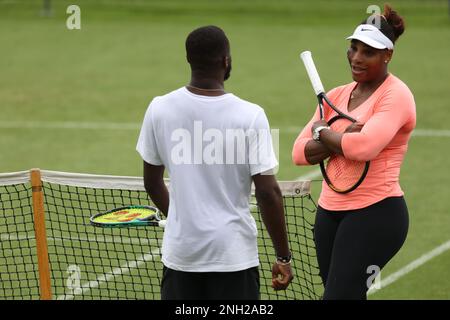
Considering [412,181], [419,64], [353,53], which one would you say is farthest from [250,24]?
[353,53]

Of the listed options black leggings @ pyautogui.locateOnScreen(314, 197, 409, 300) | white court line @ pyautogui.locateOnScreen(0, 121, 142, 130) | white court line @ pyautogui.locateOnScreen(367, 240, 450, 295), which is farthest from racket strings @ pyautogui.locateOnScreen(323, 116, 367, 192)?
white court line @ pyautogui.locateOnScreen(0, 121, 142, 130)

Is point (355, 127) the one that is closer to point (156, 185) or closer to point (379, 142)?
point (379, 142)

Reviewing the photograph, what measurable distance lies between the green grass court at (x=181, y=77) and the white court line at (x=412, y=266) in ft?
0.22

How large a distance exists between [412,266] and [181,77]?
10.9m

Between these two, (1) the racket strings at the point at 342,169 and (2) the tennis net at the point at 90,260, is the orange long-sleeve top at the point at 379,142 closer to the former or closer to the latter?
(1) the racket strings at the point at 342,169

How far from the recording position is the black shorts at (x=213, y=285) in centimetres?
546

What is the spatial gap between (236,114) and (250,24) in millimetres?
21462

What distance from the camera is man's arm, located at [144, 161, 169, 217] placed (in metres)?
5.75

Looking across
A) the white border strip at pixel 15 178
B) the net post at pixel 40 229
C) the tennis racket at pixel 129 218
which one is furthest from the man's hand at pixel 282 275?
the white border strip at pixel 15 178

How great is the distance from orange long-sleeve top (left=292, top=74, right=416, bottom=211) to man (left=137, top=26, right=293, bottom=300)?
872 mm

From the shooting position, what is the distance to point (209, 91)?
5352mm

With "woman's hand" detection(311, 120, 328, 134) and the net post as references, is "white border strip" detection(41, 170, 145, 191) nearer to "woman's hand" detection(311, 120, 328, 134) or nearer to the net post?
the net post

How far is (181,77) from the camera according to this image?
2012 cm

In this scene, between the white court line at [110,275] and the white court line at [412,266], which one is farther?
the white court line at [412,266]
